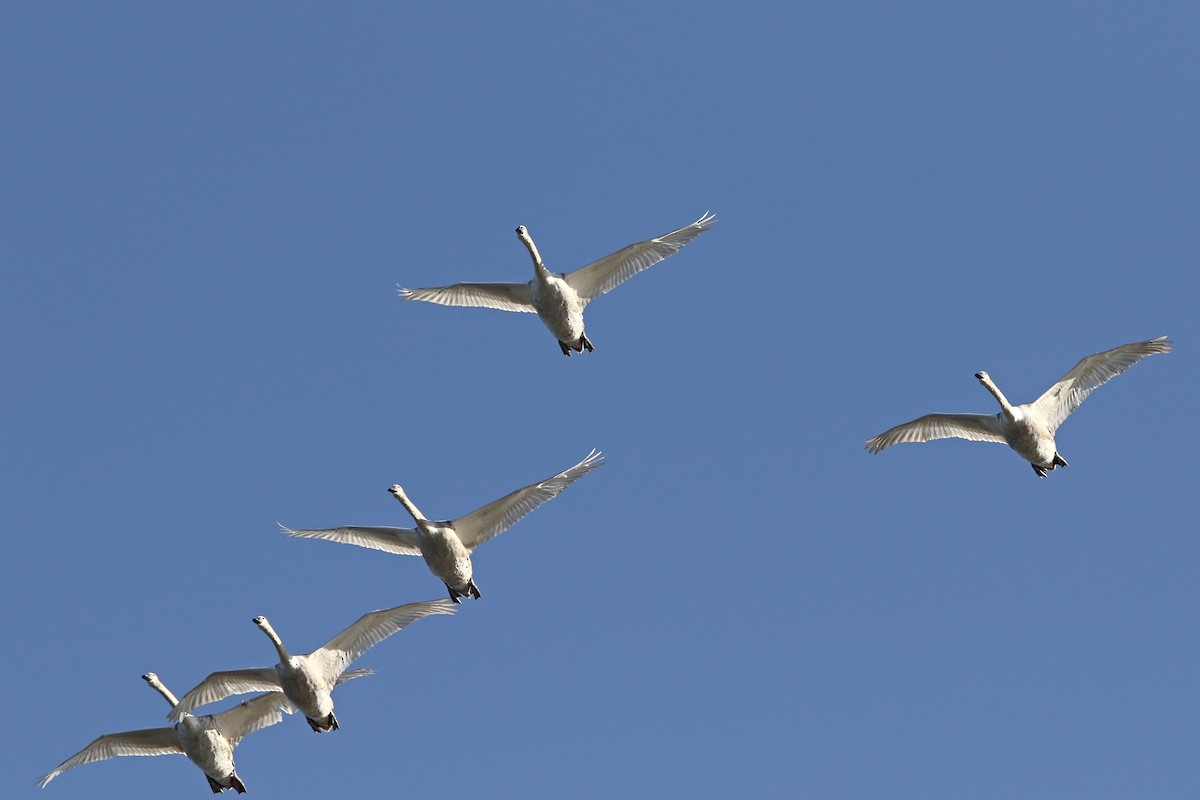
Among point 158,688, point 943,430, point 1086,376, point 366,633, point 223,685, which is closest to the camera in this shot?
point 223,685

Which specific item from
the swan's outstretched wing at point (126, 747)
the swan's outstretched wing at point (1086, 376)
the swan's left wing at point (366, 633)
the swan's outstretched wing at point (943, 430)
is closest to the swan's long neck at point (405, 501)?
the swan's left wing at point (366, 633)

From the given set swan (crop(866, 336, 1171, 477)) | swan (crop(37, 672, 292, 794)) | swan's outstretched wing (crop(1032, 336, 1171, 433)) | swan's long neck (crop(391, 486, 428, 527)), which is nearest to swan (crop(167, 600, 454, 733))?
swan (crop(37, 672, 292, 794))

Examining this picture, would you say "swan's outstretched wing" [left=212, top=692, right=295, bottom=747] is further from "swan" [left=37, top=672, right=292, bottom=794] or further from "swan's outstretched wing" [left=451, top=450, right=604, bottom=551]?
"swan's outstretched wing" [left=451, top=450, right=604, bottom=551]

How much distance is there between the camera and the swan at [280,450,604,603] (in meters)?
28.8

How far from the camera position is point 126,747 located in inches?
1187

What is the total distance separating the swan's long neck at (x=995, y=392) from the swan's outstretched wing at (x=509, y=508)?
8.47 m

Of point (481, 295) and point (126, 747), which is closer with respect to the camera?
point (126, 747)

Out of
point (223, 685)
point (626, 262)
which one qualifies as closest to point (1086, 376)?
point (626, 262)

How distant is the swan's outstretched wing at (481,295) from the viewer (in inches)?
1229

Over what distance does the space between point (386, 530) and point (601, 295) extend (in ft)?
22.0

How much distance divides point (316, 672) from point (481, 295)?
28.7 feet

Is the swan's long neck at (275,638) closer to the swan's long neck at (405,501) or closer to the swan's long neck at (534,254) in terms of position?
the swan's long neck at (405,501)

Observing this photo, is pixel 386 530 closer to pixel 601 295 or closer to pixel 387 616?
pixel 387 616

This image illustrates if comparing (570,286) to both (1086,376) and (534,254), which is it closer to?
(534,254)
